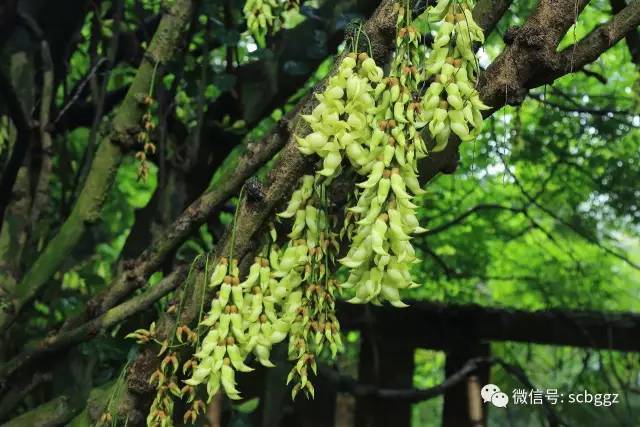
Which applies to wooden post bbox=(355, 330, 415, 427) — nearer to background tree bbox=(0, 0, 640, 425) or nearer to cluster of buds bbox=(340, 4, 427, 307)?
background tree bbox=(0, 0, 640, 425)

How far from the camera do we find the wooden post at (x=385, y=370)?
9.73 ft

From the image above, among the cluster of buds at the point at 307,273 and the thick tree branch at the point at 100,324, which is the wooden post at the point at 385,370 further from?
the cluster of buds at the point at 307,273

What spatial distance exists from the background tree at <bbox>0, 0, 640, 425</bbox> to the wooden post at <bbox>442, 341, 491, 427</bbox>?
14cm

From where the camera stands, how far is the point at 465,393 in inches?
116

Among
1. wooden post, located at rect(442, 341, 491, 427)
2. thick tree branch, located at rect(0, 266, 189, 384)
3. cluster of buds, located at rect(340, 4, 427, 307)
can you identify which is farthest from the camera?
wooden post, located at rect(442, 341, 491, 427)

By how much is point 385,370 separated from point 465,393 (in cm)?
30

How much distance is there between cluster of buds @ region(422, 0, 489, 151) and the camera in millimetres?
905

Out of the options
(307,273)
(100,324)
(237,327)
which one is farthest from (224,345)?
(100,324)

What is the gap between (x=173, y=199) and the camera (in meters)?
2.35

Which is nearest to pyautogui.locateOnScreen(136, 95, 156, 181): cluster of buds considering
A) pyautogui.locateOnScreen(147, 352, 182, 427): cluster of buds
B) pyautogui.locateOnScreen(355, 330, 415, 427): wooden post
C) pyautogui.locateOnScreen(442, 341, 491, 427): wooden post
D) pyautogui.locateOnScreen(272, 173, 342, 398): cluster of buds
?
pyautogui.locateOnScreen(147, 352, 182, 427): cluster of buds

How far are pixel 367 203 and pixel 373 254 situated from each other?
6 centimetres

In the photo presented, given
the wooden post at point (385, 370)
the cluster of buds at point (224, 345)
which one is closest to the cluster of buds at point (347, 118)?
the cluster of buds at point (224, 345)

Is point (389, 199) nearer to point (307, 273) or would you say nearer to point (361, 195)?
point (361, 195)

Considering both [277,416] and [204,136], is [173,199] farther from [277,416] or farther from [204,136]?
[277,416]
